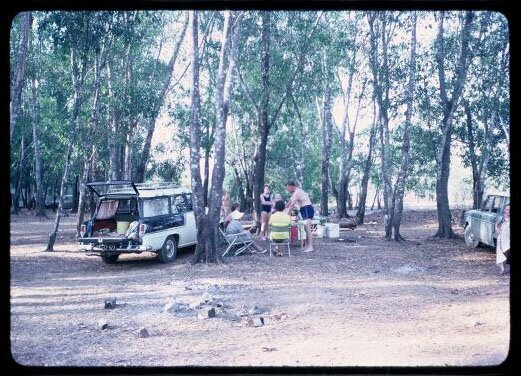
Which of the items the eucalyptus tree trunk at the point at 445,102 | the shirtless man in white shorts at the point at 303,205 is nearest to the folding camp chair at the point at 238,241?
the shirtless man in white shorts at the point at 303,205

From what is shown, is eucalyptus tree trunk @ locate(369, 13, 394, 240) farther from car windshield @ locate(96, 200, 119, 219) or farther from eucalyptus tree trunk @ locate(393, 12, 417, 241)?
car windshield @ locate(96, 200, 119, 219)

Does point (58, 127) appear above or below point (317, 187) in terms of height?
above

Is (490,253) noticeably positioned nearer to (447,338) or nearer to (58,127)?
(447,338)

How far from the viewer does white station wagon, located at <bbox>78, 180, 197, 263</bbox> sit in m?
9.45

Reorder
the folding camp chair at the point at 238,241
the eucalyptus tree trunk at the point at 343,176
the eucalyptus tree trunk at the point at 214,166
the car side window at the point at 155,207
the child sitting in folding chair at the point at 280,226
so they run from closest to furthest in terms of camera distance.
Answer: the eucalyptus tree trunk at the point at 214,166
the car side window at the point at 155,207
the child sitting in folding chair at the point at 280,226
the folding camp chair at the point at 238,241
the eucalyptus tree trunk at the point at 343,176

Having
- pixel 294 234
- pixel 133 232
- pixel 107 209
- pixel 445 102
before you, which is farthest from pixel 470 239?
pixel 107 209

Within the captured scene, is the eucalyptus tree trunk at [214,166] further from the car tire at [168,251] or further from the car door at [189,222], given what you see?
the car door at [189,222]

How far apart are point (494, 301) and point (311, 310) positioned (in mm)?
2602

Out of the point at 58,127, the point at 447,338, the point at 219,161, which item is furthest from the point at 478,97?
the point at 58,127

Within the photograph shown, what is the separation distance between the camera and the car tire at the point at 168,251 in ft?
33.0

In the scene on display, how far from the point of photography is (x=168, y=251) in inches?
404

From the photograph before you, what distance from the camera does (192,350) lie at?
4.58 m

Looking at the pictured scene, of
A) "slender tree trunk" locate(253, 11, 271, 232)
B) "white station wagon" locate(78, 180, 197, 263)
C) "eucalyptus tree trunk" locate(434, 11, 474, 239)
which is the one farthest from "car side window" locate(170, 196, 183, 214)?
"eucalyptus tree trunk" locate(434, 11, 474, 239)

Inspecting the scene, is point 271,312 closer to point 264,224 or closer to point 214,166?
point 214,166
